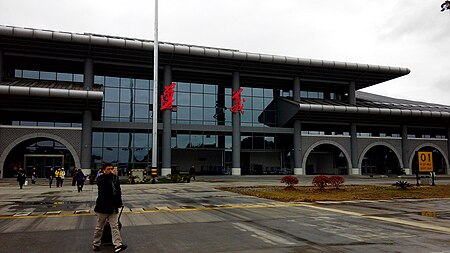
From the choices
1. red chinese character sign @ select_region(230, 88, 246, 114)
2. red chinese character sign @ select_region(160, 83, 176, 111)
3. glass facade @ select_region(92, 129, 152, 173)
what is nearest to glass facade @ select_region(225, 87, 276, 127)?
red chinese character sign @ select_region(230, 88, 246, 114)

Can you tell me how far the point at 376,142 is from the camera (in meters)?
53.6

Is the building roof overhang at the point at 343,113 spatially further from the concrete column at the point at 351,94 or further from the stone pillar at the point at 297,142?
the concrete column at the point at 351,94

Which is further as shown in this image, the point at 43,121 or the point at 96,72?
the point at 96,72

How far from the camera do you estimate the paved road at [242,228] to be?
7.79m

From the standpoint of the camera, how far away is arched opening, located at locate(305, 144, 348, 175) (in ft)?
175

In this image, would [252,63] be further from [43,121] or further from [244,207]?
[244,207]

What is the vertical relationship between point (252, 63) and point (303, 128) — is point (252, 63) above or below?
above

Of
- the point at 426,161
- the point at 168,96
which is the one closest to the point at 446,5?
the point at 426,161

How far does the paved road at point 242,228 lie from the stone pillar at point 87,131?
2663 centimetres

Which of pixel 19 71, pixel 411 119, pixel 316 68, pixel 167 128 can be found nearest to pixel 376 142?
pixel 411 119

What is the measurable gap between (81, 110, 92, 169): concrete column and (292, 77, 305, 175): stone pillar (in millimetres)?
26938

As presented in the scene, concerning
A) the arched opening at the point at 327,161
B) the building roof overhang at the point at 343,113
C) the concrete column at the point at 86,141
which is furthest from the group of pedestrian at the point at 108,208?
the arched opening at the point at 327,161

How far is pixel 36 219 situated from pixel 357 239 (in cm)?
1001

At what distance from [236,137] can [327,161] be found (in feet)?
60.0
